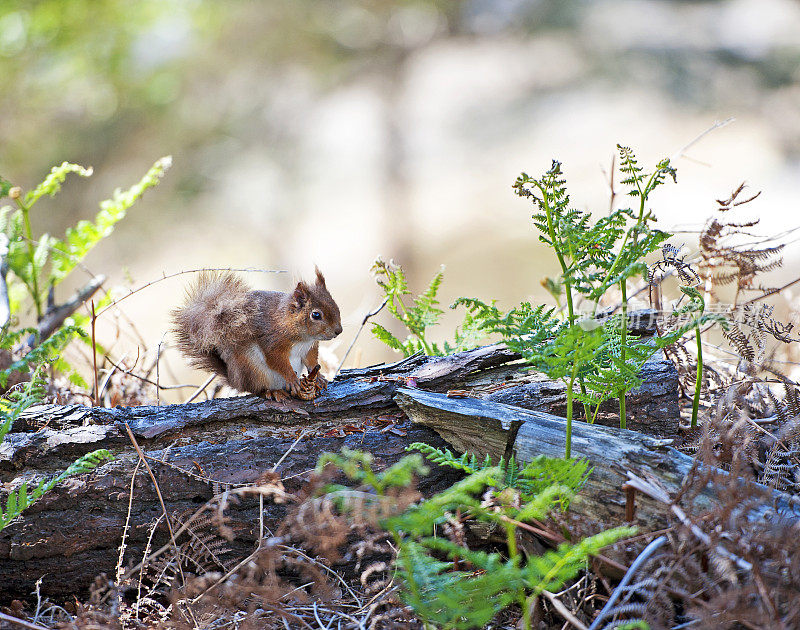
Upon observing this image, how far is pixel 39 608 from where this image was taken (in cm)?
163

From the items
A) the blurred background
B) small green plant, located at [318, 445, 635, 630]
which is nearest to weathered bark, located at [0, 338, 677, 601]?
small green plant, located at [318, 445, 635, 630]

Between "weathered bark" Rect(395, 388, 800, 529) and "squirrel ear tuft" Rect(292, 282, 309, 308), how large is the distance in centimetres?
63

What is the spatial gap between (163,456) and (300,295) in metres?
0.81

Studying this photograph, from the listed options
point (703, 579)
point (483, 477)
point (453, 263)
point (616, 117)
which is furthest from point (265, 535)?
point (616, 117)

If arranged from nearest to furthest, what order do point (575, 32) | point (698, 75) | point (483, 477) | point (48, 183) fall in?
1. point (483, 477)
2. point (48, 183)
3. point (698, 75)
4. point (575, 32)

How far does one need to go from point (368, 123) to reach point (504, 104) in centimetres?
153

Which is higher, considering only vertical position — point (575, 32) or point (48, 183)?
point (575, 32)

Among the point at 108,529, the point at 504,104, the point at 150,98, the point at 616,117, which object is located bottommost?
the point at 108,529

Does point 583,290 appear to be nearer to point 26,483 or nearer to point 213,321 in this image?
point 213,321

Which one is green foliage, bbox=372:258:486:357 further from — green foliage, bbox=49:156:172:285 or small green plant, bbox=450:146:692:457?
green foliage, bbox=49:156:172:285

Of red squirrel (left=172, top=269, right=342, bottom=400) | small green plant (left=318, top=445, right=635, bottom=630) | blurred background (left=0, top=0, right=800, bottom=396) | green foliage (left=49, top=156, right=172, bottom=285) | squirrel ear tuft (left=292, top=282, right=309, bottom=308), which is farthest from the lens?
blurred background (left=0, top=0, right=800, bottom=396)

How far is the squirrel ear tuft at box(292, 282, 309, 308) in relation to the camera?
7.99ft

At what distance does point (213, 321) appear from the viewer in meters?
2.25

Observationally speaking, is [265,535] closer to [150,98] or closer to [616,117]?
[616,117]
